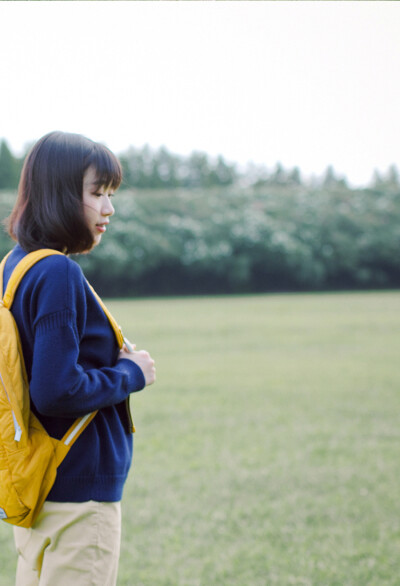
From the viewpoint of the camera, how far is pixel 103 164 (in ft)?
4.49

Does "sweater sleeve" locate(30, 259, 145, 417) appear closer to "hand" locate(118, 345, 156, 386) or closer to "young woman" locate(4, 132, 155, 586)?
"young woman" locate(4, 132, 155, 586)

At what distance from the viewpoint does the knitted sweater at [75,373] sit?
123 centimetres

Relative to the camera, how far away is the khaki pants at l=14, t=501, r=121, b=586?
1.31 metres

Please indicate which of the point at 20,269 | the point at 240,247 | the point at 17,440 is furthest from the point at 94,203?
the point at 240,247

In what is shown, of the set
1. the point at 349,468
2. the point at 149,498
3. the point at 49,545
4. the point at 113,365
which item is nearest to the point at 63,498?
the point at 49,545

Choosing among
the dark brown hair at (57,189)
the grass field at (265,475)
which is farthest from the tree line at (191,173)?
the dark brown hair at (57,189)

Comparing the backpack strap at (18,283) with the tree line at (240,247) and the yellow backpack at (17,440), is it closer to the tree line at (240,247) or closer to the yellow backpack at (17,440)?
the yellow backpack at (17,440)

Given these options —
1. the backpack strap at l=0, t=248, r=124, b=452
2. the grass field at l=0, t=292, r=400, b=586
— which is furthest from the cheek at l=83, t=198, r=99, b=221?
the grass field at l=0, t=292, r=400, b=586

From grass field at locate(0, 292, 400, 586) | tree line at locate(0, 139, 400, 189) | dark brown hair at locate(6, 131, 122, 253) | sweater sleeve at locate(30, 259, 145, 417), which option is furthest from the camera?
tree line at locate(0, 139, 400, 189)

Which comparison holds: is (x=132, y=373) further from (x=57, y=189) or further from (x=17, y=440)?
(x=57, y=189)

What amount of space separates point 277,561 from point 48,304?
6.61 feet

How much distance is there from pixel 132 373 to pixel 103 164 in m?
0.46

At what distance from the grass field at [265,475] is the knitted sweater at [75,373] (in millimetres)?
1448

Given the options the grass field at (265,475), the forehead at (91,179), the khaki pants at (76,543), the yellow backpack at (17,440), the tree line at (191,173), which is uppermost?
the tree line at (191,173)
